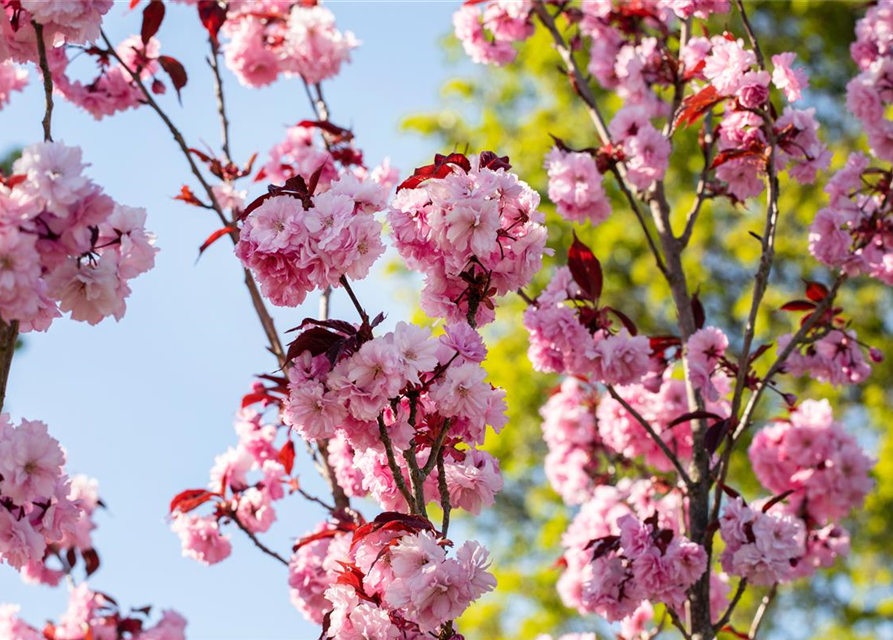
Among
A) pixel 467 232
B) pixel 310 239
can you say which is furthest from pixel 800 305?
pixel 310 239

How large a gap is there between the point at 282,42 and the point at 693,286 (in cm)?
666

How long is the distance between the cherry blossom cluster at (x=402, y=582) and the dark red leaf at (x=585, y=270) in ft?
3.82

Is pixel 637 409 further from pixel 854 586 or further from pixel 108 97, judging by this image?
pixel 854 586

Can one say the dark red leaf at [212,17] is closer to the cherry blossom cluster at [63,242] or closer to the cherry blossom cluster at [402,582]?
the cherry blossom cluster at [63,242]

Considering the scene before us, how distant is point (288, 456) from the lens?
282 cm

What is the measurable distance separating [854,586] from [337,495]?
25.8 feet

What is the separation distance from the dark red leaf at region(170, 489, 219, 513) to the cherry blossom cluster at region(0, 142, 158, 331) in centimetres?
124

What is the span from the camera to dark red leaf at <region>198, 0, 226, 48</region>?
320 centimetres

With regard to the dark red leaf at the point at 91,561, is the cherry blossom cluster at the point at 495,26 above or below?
above

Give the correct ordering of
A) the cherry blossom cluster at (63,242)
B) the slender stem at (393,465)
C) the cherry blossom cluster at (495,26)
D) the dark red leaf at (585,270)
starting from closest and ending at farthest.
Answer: the cherry blossom cluster at (63,242) → the slender stem at (393,465) → the dark red leaf at (585,270) → the cherry blossom cluster at (495,26)

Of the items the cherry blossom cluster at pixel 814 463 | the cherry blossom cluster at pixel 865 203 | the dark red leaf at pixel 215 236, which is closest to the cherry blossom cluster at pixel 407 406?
the dark red leaf at pixel 215 236

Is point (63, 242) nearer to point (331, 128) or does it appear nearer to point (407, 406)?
point (407, 406)

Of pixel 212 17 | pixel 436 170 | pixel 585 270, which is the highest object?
pixel 212 17

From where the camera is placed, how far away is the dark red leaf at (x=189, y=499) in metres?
2.81
